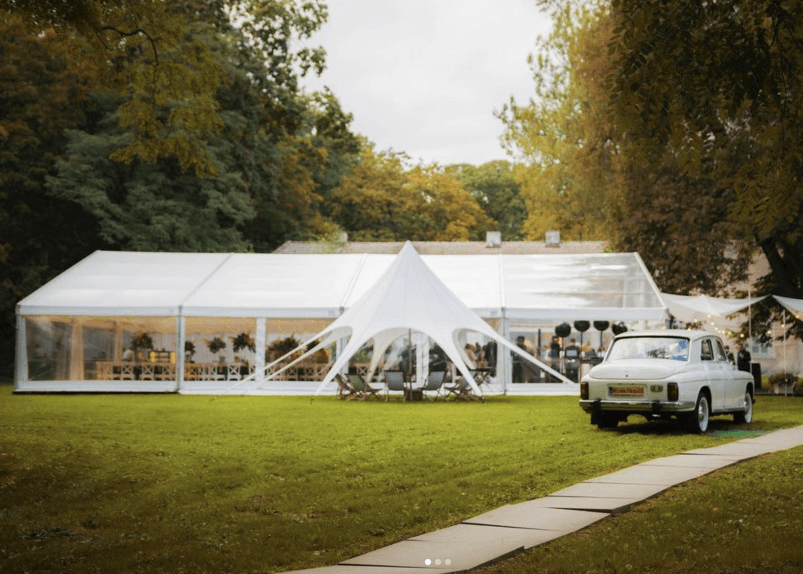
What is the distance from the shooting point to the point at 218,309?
30344 millimetres

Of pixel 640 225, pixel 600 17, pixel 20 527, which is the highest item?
pixel 600 17

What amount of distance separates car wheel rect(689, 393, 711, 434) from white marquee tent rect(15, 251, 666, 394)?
11783 millimetres

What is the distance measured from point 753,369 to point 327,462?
1700 cm

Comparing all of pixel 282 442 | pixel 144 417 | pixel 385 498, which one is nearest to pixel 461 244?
pixel 144 417

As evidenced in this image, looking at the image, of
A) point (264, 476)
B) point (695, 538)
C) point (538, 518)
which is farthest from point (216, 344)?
point (695, 538)

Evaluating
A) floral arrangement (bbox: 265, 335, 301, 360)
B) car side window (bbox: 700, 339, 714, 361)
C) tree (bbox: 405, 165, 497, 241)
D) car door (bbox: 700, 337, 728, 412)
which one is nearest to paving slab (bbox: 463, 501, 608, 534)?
car door (bbox: 700, 337, 728, 412)

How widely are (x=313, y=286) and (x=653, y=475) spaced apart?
2086 cm

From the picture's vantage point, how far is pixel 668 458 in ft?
43.4

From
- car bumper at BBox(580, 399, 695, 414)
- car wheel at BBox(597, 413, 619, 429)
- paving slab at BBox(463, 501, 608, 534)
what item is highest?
car bumper at BBox(580, 399, 695, 414)

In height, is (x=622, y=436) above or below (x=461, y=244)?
below

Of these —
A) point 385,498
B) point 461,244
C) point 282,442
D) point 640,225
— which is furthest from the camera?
point 461,244

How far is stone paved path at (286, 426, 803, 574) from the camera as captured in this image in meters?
6.98

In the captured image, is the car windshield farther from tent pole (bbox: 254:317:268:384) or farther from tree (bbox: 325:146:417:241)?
tree (bbox: 325:146:417:241)

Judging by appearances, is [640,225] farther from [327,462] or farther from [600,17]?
[327,462]
